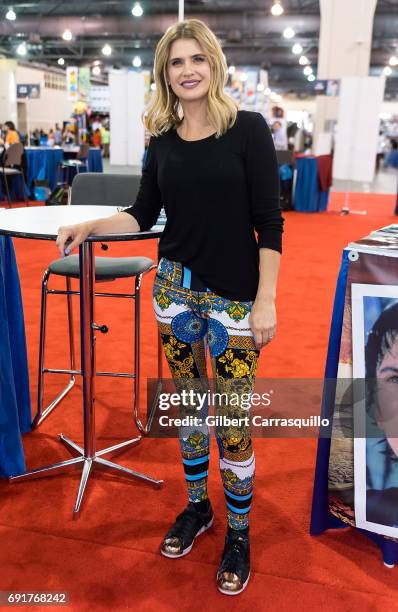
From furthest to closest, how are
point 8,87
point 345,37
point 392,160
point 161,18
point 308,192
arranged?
point 392,160 < point 8,87 < point 161,18 < point 345,37 < point 308,192

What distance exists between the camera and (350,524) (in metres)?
1.68

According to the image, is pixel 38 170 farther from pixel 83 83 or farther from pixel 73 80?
pixel 83 83

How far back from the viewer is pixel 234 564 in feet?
5.03

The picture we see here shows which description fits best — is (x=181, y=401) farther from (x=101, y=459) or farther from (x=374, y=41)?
(x=374, y=41)

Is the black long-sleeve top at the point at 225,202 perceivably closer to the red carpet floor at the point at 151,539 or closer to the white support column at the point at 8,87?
the red carpet floor at the point at 151,539

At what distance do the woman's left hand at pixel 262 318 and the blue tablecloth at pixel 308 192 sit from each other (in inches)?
294

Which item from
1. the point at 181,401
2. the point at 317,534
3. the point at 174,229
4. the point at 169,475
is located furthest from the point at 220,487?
the point at 174,229

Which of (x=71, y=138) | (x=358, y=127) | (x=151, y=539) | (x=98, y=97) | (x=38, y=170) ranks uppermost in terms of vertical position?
(x=98, y=97)

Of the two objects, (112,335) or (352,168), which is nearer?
(112,335)

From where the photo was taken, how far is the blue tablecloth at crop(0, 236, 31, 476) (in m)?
1.91

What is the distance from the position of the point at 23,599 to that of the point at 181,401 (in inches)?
25.3

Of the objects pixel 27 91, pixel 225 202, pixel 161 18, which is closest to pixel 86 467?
pixel 225 202

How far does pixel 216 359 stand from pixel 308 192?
778cm

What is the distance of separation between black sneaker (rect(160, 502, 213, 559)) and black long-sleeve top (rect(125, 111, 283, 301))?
0.74 meters
